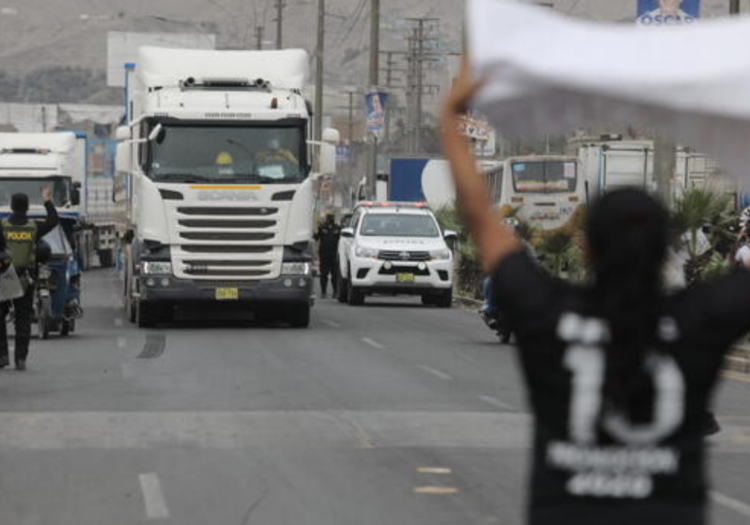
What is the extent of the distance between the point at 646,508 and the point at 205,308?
28223 millimetres

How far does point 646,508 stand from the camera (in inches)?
183

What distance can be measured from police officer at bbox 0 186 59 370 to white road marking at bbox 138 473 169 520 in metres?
7.72

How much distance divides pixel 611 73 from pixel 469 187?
1.93ft

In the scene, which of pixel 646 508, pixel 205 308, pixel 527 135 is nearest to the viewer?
→ pixel 646 508

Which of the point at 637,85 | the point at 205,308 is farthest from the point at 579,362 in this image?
the point at 205,308

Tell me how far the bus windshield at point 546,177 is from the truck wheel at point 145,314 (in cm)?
2749

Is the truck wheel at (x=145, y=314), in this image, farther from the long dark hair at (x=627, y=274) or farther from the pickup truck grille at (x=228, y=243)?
the long dark hair at (x=627, y=274)

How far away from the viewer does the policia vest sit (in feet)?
70.9

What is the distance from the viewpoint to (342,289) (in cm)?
3891

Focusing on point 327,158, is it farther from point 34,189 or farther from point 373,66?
point 373,66

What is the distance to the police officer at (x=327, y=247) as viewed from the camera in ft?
137

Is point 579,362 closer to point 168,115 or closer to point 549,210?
point 168,115

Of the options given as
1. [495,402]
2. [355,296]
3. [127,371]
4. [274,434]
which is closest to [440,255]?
[355,296]

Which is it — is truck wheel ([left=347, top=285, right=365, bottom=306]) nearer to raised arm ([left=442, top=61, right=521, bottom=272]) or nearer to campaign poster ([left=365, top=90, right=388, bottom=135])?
campaign poster ([left=365, top=90, right=388, bottom=135])
